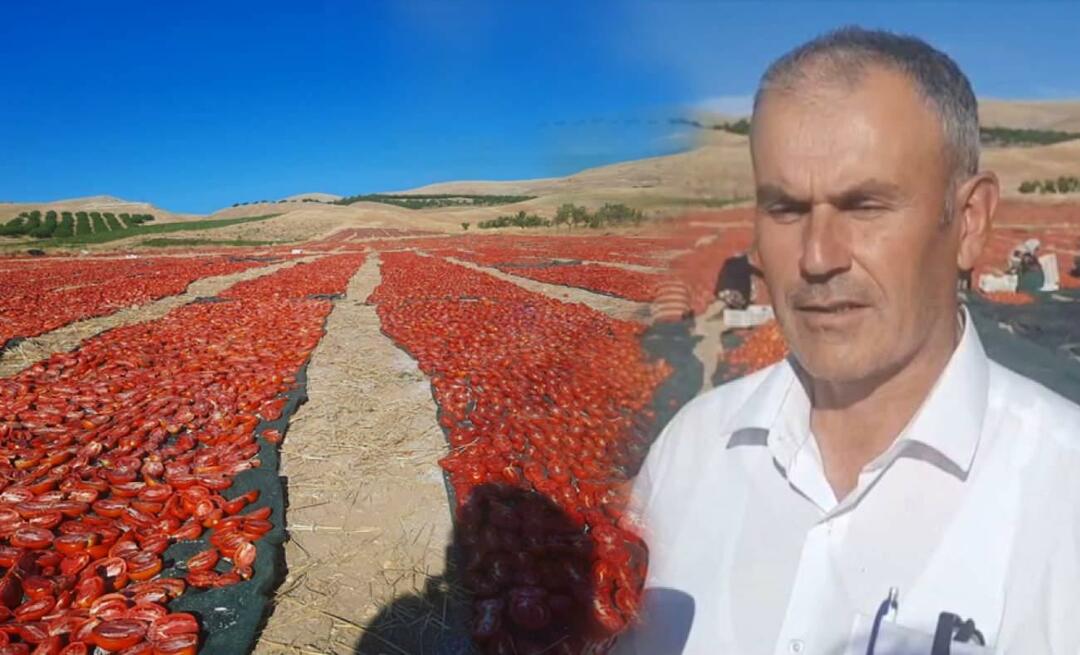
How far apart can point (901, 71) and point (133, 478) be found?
2.10 meters

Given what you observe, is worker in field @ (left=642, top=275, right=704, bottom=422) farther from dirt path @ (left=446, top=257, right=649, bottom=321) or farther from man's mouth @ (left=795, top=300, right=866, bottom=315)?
man's mouth @ (left=795, top=300, right=866, bottom=315)

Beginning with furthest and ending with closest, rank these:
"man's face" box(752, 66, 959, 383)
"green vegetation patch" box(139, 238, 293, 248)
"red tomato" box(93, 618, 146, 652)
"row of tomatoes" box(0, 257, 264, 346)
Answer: "green vegetation patch" box(139, 238, 293, 248) < "row of tomatoes" box(0, 257, 264, 346) < "red tomato" box(93, 618, 146, 652) < "man's face" box(752, 66, 959, 383)

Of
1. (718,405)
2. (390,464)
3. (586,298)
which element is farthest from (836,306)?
(390,464)

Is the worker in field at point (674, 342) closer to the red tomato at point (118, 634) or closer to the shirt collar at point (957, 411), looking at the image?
the shirt collar at point (957, 411)

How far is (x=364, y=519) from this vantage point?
154cm

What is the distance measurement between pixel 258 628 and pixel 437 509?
51 centimetres

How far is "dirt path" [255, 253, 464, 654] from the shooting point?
1400 millimetres

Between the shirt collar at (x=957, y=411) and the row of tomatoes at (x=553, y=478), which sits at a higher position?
the shirt collar at (x=957, y=411)

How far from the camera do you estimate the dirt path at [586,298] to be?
4.38 ft

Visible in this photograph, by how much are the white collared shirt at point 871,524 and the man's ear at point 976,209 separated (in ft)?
0.38

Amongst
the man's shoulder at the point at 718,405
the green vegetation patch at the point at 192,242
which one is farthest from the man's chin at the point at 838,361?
the green vegetation patch at the point at 192,242

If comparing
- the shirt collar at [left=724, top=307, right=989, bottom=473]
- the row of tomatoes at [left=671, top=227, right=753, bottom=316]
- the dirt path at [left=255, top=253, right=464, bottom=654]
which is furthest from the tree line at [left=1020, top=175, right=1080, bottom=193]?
the dirt path at [left=255, top=253, right=464, bottom=654]

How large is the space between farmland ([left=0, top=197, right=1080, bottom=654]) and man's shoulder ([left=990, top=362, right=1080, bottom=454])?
328 mm

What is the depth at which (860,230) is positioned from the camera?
623mm
